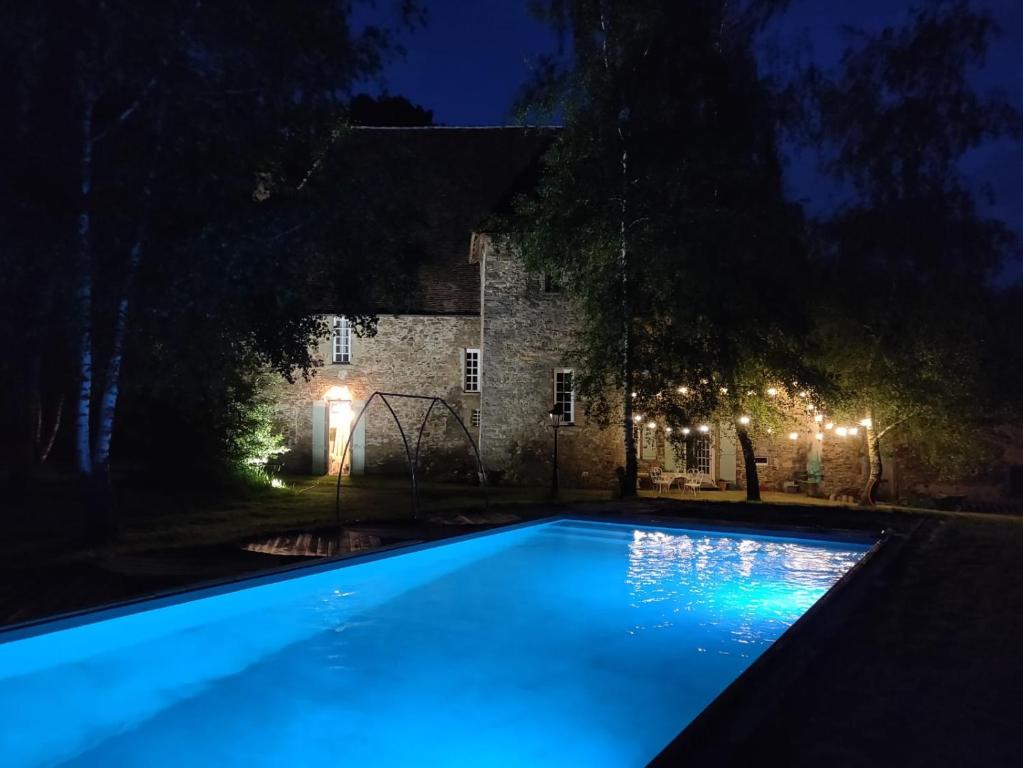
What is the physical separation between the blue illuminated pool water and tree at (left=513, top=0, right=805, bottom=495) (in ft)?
23.2

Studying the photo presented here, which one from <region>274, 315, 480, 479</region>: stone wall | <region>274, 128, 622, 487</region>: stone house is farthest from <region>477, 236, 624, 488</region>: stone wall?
<region>274, 315, 480, 479</region>: stone wall

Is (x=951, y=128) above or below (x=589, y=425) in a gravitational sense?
above

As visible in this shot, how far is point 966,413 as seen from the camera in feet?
54.6

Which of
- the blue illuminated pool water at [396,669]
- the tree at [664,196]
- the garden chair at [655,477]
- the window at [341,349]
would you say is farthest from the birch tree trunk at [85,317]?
the garden chair at [655,477]

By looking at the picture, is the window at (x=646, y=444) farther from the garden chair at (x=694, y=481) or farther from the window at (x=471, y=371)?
the window at (x=471, y=371)

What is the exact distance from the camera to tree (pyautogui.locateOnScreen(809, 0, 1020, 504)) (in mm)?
16266

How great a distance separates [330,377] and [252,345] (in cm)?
918

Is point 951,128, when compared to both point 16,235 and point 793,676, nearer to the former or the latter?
point 793,676

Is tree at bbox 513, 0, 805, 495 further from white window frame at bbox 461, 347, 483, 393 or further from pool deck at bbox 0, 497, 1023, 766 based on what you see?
pool deck at bbox 0, 497, 1023, 766

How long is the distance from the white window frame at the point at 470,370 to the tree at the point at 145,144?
36.2ft

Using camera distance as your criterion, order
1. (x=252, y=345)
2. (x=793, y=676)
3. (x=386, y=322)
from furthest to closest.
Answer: (x=386, y=322) → (x=252, y=345) → (x=793, y=676)

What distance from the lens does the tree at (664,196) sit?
1534 centimetres

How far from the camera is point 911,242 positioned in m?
16.6

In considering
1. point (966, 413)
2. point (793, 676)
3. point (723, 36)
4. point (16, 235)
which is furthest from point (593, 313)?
point (793, 676)
